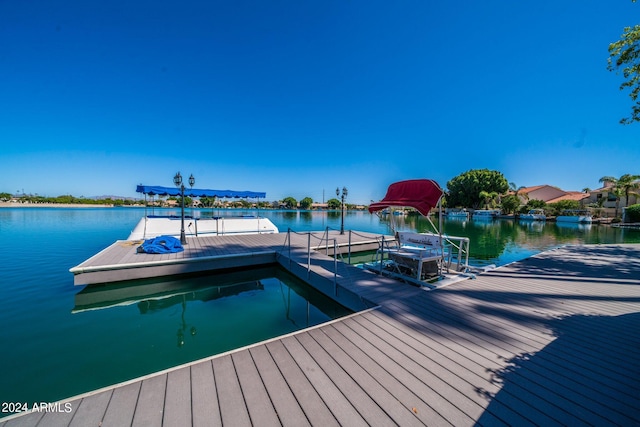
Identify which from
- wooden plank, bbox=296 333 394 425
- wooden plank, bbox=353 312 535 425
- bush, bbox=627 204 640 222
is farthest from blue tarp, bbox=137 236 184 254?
bush, bbox=627 204 640 222

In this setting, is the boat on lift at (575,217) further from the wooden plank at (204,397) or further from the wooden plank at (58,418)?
the wooden plank at (58,418)

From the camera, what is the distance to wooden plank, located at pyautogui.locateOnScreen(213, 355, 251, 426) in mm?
1992

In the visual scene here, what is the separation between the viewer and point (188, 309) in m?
5.94

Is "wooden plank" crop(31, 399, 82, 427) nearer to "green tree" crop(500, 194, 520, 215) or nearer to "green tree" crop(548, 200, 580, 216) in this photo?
"green tree" crop(548, 200, 580, 216)

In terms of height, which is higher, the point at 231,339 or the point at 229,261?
the point at 229,261

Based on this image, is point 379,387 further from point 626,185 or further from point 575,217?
point 626,185

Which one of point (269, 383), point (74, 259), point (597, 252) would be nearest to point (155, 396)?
point (269, 383)

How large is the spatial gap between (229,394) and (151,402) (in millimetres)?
670

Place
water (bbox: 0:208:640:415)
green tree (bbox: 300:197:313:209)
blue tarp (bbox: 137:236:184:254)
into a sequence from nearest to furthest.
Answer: water (bbox: 0:208:640:415) < blue tarp (bbox: 137:236:184:254) < green tree (bbox: 300:197:313:209)

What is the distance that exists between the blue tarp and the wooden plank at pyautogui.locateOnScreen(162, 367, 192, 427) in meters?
7.40

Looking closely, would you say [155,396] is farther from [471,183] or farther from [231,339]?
[471,183]

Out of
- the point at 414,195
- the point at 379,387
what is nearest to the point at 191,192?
the point at 414,195

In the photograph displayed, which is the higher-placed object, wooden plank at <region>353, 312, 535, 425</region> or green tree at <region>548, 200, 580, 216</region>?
green tree at <region>548, 200, 580, 216</region>

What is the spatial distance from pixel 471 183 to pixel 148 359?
222 feet
